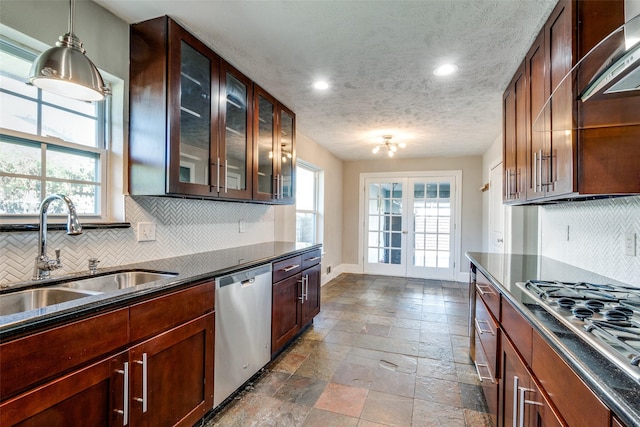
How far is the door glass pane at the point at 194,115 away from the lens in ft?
6.37

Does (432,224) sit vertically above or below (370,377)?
above

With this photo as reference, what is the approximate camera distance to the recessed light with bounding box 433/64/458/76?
2.30 metres

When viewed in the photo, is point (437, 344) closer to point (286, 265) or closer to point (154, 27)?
point (286, 265)

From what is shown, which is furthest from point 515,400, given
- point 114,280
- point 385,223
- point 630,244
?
point 385,223

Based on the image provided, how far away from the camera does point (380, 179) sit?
6.18 metres

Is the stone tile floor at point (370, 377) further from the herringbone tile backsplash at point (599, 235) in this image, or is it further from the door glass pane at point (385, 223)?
the door glass pane at point (385, 223)

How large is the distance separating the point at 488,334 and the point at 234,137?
2187 mm

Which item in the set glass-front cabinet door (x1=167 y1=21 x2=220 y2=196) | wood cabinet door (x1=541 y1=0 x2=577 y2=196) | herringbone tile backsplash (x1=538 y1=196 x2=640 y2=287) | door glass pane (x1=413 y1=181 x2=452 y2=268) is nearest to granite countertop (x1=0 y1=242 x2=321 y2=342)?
glass-front cabinet door (x1=167 y1=21 x2=220 y2=196)

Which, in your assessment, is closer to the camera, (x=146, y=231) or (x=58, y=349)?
(x=58, y=349)

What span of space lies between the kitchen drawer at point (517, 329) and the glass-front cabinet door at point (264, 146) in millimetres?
1964

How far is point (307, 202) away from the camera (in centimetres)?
502

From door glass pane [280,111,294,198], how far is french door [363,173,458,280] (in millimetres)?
3153

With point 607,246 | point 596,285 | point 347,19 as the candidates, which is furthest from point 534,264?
point 347,19

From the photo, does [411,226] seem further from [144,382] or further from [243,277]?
[144,382]
